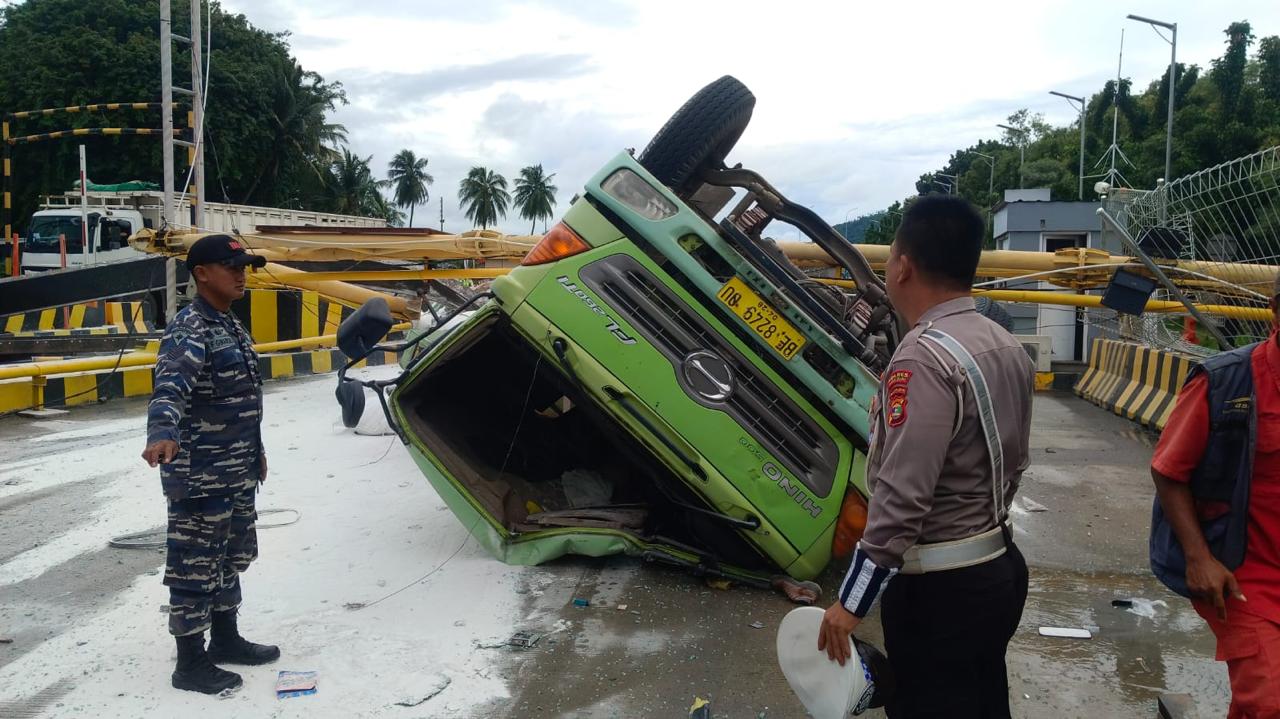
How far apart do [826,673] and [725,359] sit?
7.59 feet

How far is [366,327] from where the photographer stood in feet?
21.1

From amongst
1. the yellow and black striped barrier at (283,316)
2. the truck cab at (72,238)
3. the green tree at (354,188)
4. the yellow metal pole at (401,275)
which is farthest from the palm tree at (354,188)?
the yellow metal pole at (401,275)

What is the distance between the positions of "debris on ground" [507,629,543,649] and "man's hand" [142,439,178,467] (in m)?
1.56

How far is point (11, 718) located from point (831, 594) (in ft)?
11.3

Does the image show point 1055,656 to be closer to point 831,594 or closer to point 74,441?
point 831,594

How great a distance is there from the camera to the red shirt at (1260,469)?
8.09 ft

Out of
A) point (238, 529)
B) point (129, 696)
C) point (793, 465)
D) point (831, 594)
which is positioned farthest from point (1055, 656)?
point (129, 696)

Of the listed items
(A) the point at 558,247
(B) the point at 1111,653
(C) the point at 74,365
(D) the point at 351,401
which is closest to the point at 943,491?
(B) the point at 1111,653

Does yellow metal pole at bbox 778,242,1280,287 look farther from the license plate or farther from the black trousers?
the black trousers

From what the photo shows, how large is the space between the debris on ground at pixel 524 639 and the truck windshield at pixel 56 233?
84.6 ft

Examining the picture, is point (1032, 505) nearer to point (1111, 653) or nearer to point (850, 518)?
point (1111, 653)

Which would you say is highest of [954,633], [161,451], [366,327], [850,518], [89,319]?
[366,327]

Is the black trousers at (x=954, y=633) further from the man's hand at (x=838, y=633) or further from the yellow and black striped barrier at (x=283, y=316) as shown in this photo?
the yellow and black striped barrier at (x=283, y=316)

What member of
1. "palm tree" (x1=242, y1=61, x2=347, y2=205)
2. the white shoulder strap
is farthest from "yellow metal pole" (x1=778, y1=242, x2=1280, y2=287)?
"palm tree" (x1=242, y1=61, x2=347, y2=205)
